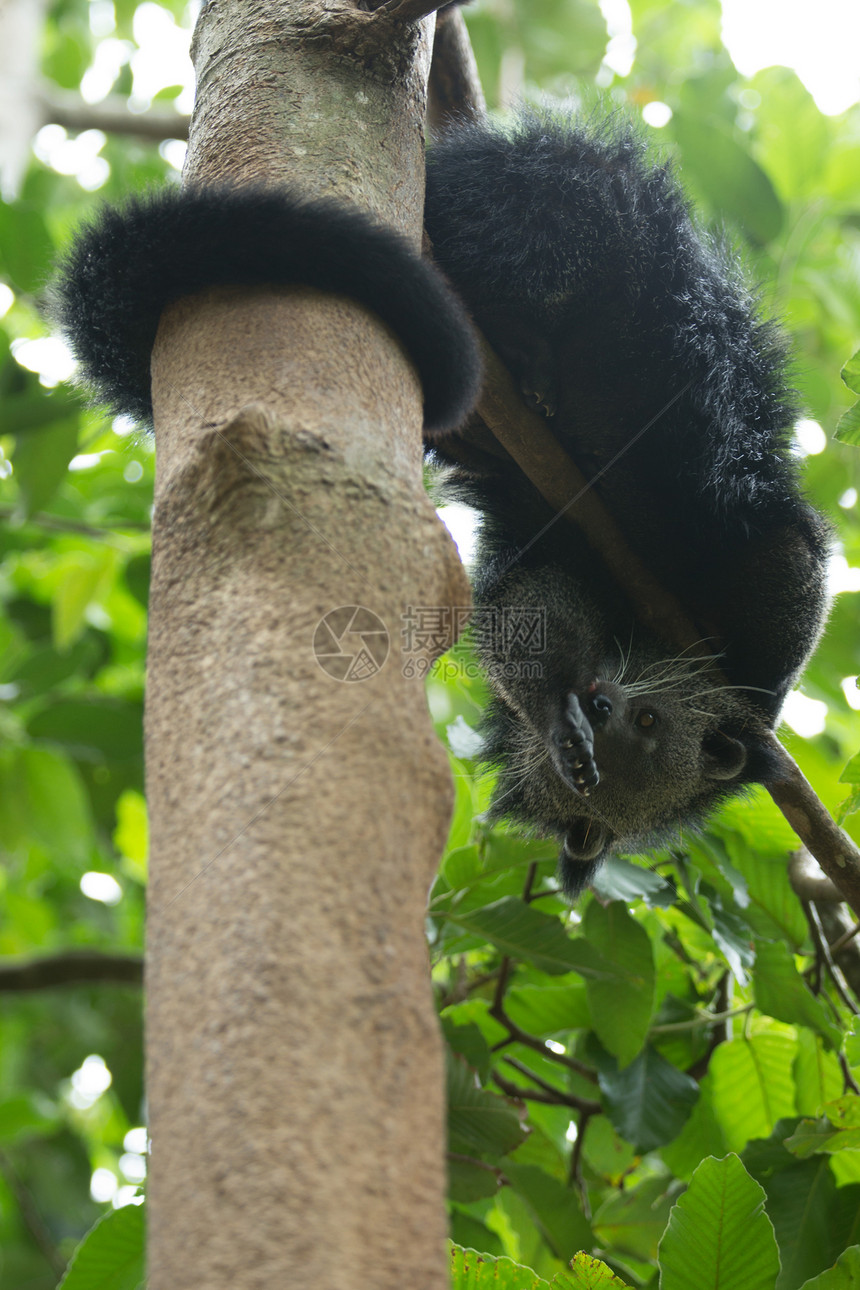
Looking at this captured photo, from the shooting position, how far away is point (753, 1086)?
7.66 feet

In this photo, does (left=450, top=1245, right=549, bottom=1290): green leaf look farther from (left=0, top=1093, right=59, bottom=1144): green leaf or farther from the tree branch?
(left=0, top=1093, right=59, bottom=1144): green leaf

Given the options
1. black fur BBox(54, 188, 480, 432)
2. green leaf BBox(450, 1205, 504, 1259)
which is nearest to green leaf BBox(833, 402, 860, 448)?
black fur BBox(54, 188, 480, 432)

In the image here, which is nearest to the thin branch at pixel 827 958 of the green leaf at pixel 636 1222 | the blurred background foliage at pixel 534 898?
the blurred background foliage at pixel 534 898

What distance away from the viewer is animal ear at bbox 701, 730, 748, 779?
2270mm

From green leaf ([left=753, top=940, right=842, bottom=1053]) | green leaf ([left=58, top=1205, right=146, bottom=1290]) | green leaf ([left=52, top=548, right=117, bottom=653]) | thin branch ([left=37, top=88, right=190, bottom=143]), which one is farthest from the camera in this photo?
thin branch ([left=37, top=88, right=190, bottom=143])

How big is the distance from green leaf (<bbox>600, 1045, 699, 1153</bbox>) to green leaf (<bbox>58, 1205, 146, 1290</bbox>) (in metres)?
0.95

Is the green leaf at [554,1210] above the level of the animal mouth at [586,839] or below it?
below

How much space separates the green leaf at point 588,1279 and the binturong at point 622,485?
0.81 meters

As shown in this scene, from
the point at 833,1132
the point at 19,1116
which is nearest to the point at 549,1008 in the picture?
the point at 833,1132

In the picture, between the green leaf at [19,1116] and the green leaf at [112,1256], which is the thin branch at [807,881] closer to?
the green leaf at [112,1256]

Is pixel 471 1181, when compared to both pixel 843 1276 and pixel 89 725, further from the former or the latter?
pixel 89 725

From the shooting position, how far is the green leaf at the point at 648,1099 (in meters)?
2.11

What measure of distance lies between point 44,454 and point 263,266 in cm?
180

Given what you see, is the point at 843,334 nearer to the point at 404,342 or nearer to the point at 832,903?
the point at 832,903
